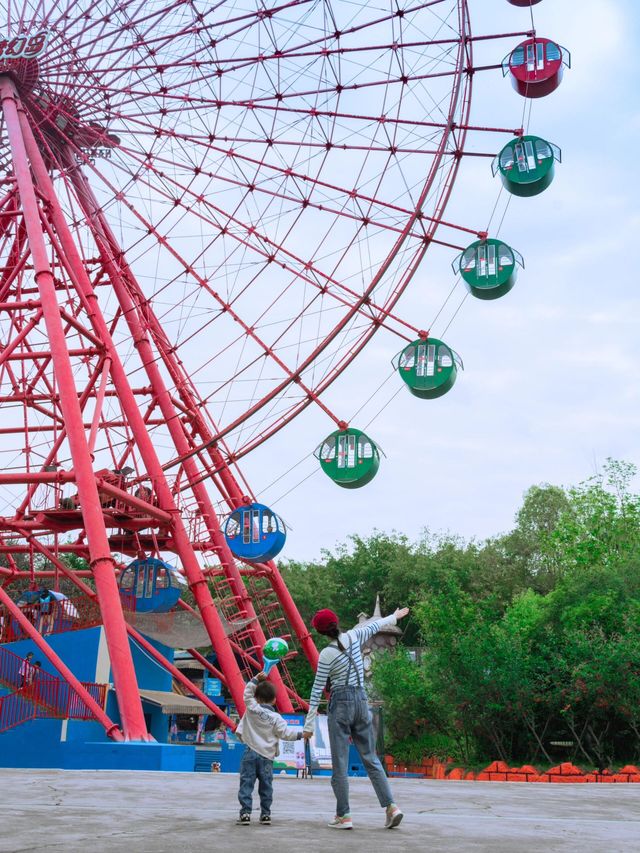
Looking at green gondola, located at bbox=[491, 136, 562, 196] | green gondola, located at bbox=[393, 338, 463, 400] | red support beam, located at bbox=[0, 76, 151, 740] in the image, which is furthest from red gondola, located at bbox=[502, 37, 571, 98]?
red support beam, located at bbox=[0, 76, 151, 740]

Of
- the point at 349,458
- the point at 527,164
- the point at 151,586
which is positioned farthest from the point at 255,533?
the point at 527,164

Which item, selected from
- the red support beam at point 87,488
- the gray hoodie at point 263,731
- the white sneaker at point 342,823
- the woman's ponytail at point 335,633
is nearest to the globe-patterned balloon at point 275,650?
the gray hoodie at point 263,731

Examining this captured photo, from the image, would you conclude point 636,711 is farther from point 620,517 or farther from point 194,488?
point 620,517

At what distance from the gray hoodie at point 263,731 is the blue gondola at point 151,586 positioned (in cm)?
1889

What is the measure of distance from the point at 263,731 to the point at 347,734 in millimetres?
787

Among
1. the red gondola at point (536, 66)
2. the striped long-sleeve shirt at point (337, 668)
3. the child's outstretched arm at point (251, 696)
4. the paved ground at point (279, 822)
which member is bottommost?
the paved ground at point (279, 822)

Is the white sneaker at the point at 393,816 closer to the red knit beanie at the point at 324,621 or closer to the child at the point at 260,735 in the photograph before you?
the child at the point at 260,735

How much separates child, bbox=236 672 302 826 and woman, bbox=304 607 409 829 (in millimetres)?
332

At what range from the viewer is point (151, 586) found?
27.1 m

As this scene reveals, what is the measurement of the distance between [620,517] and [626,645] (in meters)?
20.9

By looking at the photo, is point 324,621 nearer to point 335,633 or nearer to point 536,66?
point 335,633

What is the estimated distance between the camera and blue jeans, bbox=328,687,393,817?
7.60 metres

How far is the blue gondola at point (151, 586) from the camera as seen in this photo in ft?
88.4

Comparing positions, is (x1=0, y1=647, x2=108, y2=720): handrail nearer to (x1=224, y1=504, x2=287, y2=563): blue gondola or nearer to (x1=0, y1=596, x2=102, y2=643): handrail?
(x1=0, y1=596, x2=102, y2=643): handrail
